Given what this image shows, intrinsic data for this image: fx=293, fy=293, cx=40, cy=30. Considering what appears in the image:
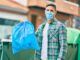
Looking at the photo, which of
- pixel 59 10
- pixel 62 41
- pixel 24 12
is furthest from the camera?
pixel 59 10

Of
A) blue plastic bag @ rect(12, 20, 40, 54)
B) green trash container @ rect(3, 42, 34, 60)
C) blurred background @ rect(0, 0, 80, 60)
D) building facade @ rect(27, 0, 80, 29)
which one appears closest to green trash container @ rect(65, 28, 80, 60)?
green trash container @ rect(3, 42, 34, 60)

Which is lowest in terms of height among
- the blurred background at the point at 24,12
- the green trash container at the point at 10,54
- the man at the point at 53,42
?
the green trash container at the point at 10,54

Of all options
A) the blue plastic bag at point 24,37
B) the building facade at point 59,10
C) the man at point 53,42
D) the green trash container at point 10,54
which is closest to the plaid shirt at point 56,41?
the man at point 53,42

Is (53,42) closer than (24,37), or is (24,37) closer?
(53,42)

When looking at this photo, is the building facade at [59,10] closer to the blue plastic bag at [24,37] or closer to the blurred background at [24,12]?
the blurred background at [24,12]

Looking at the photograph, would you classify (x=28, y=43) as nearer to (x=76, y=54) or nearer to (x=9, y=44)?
(x=9, y=44)

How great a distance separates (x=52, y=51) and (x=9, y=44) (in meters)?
1.26

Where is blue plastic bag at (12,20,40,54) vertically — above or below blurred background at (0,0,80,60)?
below

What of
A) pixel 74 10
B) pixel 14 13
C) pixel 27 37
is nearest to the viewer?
pixel 27 37

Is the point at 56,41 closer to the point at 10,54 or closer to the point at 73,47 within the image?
Result: the point at 10,54

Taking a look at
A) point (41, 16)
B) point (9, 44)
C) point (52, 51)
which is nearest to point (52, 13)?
point (52, 51)

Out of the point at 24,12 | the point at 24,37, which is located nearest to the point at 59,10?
the point at 24,12

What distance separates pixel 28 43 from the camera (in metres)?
5.18

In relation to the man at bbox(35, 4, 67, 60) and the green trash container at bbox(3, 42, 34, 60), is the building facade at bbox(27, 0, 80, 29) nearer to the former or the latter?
the green trash container at bbox(3, 42, 34, 60)
